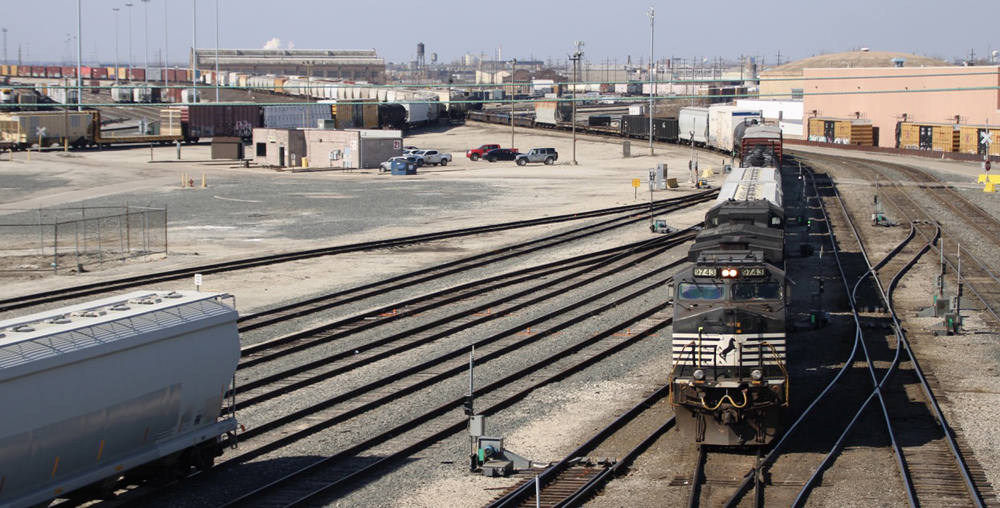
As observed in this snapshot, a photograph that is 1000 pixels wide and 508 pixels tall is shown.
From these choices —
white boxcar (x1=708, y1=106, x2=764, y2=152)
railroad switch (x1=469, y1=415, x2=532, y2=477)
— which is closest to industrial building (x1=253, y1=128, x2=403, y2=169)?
white boxcar (x1=708, y1=106, x2=764, y2=152)

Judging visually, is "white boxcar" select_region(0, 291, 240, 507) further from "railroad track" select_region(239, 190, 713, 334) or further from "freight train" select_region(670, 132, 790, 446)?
"railroad track" select_region(239, 190, 713, 334)

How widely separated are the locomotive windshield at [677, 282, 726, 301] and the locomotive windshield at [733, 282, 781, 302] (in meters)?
0.24

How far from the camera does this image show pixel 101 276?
3566 cm

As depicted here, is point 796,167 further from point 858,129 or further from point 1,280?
point 1,280

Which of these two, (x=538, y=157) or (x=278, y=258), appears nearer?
(x=278, y=258)

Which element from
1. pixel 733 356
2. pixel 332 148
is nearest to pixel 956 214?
pixel 733 356

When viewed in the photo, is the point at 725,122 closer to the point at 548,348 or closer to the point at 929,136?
the point at 929,136

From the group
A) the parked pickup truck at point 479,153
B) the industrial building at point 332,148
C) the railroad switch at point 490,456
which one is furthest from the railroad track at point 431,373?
the parked pickup truck at point 479,153

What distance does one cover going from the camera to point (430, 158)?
85625mm

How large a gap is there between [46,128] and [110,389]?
92226 mm

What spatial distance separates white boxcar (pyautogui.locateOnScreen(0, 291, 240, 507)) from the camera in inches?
497

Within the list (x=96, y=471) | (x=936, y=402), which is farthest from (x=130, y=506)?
(x=936, y=402)

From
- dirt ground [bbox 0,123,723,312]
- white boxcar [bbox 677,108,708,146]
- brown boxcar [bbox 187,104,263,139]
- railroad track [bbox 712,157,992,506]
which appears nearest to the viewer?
railroad track [bbox 712,157,992,506]

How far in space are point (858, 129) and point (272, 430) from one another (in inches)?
3331
